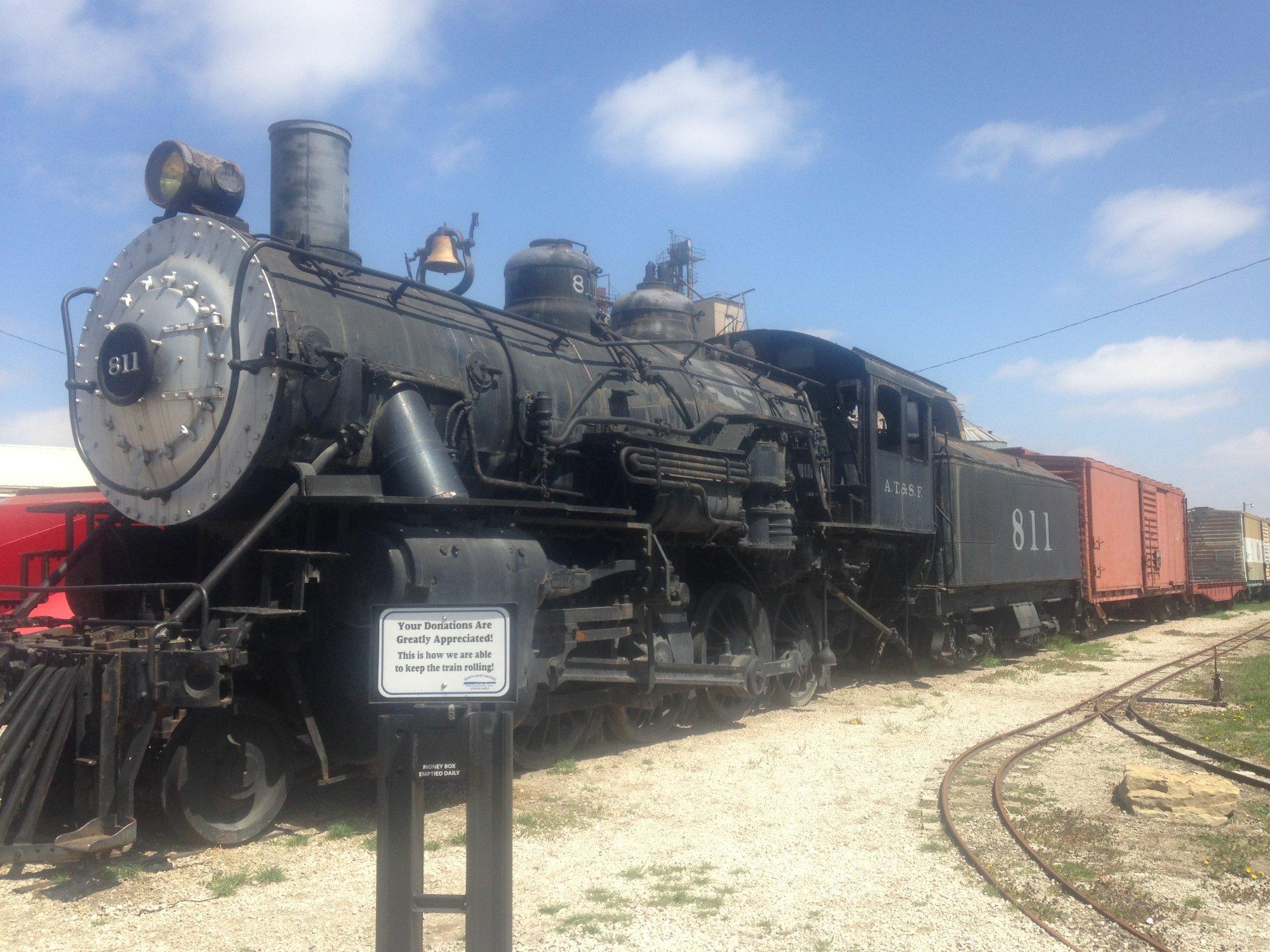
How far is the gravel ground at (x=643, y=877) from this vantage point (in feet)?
13.8

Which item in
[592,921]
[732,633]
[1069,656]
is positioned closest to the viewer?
[592,921]

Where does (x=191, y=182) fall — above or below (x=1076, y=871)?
above

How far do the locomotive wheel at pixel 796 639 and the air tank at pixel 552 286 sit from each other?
137 inches

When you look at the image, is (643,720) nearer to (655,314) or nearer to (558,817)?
(558,817)

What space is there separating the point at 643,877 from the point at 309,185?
4.67 metres

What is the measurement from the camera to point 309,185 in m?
6.59

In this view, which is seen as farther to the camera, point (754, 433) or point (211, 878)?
point (754, 433)

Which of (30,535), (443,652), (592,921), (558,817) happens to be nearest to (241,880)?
(592,921)

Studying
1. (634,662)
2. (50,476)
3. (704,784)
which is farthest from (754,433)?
(50,476)

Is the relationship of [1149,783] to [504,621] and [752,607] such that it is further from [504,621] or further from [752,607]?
[504,621]

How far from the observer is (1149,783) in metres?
6.27

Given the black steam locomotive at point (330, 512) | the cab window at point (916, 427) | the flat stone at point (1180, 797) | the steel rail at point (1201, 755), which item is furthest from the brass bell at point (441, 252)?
the steel rail at point (1201, 755)

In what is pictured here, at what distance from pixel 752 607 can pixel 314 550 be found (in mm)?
4705

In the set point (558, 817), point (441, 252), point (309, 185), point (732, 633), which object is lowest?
point (558, 817)
